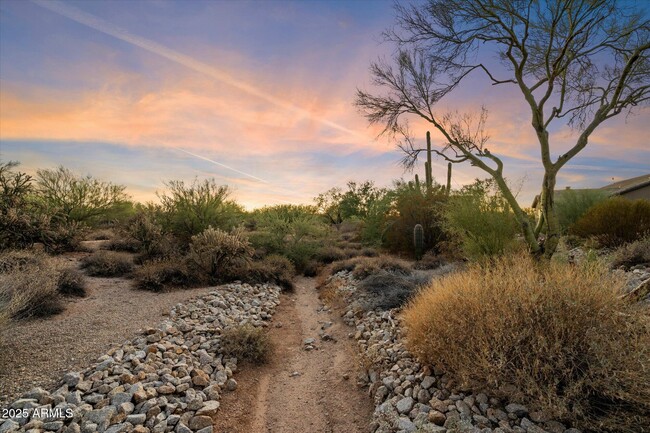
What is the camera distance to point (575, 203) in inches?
731

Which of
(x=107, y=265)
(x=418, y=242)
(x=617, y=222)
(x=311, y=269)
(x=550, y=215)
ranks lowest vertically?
(x=311, y=269)

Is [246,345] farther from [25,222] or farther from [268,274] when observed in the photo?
[25,222]

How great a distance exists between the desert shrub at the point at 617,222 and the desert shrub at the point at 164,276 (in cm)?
1367

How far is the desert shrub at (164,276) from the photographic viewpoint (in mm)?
8797

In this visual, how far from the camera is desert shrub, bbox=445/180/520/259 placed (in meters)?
9.84

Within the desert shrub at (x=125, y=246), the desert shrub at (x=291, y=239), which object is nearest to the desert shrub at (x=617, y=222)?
the desert shrub at (x=291, y=239)

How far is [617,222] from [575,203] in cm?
685

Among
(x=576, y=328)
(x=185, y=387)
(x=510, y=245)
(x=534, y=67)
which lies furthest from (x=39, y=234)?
(x=534, y=67)

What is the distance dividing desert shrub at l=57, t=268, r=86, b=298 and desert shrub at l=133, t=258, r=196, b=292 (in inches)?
49.2

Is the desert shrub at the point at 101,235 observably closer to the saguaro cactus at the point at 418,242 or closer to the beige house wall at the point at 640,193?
the saguaro cactus at the point at 418,242

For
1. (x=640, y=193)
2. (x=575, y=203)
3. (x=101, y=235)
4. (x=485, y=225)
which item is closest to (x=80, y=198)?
(x=101, y=235)

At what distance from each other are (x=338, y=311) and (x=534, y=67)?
9.29 meters

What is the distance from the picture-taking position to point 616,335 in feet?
11.2

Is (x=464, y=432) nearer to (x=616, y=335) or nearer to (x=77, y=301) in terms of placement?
(x=616, y=335)
